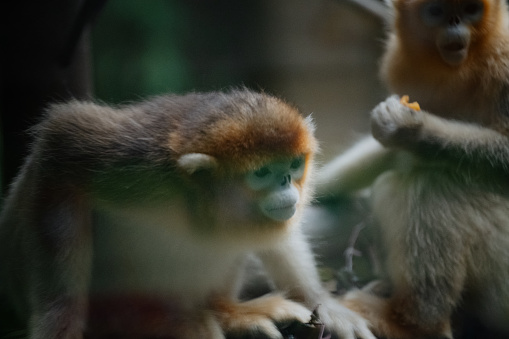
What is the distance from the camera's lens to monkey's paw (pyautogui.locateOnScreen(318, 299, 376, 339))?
83.5 inches

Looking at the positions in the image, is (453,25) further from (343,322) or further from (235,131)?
(343,322)

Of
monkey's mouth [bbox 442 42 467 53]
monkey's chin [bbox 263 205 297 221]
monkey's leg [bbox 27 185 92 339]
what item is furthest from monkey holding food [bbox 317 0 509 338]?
monkey's leg [bbox 27 185 92 339]

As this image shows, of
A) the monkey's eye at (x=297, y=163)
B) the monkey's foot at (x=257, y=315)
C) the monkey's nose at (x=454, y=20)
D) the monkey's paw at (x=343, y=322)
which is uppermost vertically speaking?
the monkey's nose at (x=454, y=20)

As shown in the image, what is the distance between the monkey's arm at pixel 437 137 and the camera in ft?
6.98

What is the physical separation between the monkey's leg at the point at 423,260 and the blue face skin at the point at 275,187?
589mm

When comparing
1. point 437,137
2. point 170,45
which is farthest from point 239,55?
point 437,137

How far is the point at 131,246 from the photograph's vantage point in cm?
172

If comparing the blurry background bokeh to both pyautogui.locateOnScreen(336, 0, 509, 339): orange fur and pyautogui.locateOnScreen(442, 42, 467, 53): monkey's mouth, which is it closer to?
pyautogui.locateOnScreen(336, 0, 509, 339): orange fur

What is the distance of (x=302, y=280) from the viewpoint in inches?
88.0

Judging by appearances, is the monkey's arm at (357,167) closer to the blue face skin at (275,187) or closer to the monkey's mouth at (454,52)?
the monkey's mouth at (454,52)

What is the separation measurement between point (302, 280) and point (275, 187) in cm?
63

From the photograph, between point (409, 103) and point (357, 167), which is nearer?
point (409, 103)

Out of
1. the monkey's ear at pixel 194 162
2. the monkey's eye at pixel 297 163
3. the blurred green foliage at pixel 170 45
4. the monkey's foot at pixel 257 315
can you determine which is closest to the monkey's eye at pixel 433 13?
the blurred green foliage at pixel 170 45

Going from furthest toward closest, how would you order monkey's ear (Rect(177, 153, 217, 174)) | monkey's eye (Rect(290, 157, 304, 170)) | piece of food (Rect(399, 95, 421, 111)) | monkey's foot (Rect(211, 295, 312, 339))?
piece of food (Rect(399, 95, 421, 111)) < monkey's foot (Rect(211, 295, 312, 339)) < monkey's eye (Rect(290, 157, 304, 170)) < monkey's ear (Rect(177, 153, 217, 174))
